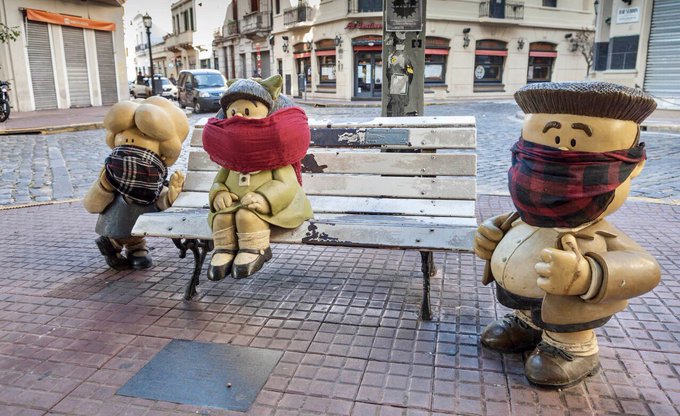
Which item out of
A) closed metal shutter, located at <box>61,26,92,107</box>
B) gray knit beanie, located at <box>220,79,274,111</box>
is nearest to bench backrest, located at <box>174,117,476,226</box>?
gray knit beanie, located at <box>220,79,274,111</box>

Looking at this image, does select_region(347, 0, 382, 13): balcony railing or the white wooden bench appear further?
select_region(347, 0, 382, 13): balcony railing

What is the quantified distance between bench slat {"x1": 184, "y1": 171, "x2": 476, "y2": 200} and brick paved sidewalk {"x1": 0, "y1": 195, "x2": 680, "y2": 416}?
0.61 m

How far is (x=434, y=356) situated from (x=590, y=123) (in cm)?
135

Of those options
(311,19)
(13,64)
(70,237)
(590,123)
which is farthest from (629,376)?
(311,19)

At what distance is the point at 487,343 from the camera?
9.39 ft

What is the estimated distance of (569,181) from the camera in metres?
2.23

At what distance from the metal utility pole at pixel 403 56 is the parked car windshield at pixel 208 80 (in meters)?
16.4

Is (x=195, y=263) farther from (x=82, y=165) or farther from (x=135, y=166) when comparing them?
(x=82, y=165)

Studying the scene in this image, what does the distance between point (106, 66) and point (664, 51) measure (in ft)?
69.0

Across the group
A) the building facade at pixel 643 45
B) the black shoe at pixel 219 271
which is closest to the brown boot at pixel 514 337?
the black shoe at pixel 219 271

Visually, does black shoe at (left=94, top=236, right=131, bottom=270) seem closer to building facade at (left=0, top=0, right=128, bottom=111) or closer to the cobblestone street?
the cobblestone street

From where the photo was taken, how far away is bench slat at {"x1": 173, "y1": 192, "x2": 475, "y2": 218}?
3.55 m

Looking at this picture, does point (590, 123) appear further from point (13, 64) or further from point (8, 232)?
point (13, 64)

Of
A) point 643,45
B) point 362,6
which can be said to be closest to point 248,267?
point 643,45
